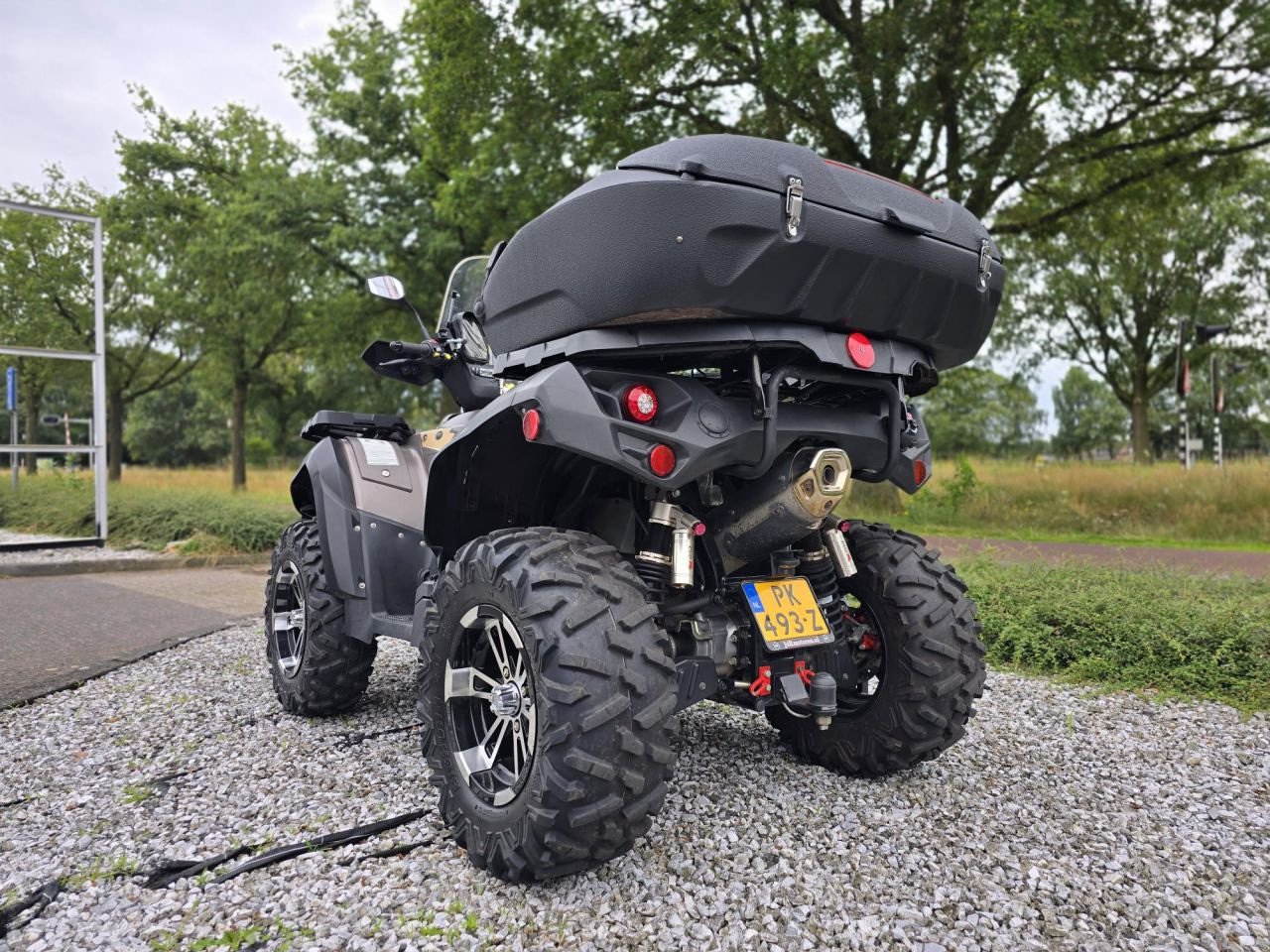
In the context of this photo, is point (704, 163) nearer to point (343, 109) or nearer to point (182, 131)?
point (343, 109)

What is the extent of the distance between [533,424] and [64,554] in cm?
1031

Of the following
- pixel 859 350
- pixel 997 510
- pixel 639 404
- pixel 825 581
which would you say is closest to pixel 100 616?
pixel 825 581

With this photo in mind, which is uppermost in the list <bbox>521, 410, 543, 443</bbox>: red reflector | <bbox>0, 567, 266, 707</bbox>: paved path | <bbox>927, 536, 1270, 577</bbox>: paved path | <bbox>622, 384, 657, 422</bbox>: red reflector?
<bbox>622, 384, 657, 422</bbox>: red reflector

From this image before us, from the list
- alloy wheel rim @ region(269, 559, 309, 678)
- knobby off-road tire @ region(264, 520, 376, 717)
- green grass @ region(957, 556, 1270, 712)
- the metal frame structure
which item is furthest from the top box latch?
the metal frame structure

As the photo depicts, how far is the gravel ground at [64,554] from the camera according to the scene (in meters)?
9.99

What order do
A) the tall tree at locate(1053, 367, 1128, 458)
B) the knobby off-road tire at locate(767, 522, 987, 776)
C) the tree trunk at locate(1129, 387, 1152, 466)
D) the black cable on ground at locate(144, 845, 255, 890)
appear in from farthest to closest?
the tall tree at locate(1053, 367, 1128, 458)
the tree trunk at locate(1129, 387, 1152, 466)
the knobby off-road tire at locate(767, 522, 987, 776)
the black cable on ground at locate(144, 845, 255, 890)

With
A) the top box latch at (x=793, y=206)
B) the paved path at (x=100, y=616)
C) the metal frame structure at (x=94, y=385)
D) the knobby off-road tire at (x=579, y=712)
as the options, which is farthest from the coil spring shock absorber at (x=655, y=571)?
the metal frame structure at (x=94, y=385)

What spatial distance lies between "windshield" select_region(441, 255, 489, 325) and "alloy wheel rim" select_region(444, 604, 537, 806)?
1725 millimetres

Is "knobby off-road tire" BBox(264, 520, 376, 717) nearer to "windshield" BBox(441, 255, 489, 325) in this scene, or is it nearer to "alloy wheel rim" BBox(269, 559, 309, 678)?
"alloy wheel rim" BBox(269, 559, 309, 678)

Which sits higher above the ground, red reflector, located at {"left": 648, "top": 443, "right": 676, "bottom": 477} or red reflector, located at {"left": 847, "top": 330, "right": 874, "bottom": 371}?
red reflector, located at {"left": 847, "top": 330, "right": 874, "bottom": 371}

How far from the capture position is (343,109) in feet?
62.7

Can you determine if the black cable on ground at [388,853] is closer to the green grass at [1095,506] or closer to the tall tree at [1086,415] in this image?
the green grass at [1095,506]

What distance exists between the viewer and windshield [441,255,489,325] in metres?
3.88

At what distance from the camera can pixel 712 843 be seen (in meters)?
2.67
